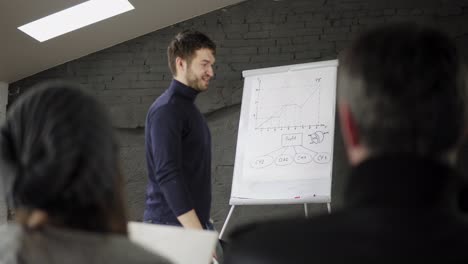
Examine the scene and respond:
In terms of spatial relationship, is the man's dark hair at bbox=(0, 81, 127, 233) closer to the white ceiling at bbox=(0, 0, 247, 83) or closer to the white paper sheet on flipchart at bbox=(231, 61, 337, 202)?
the white paper sheet on flipchart at bbox=(231, 61, 337, 202)

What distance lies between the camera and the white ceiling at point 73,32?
355 centimetres

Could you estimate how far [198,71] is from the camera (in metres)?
2.29

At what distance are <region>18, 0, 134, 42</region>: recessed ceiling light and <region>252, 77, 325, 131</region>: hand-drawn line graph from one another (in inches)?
43.0

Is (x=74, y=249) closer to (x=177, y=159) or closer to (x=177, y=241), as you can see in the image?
(x=177, y=241)

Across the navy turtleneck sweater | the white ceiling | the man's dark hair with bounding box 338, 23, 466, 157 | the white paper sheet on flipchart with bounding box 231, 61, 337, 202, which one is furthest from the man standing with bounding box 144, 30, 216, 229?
the white ceiling

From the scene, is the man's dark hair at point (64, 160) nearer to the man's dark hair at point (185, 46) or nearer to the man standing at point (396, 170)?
the man standing at point (396, 170)

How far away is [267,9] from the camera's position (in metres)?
4.24

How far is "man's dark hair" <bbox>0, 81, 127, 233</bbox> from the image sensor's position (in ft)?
2.46

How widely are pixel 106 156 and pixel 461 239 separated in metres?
0.44

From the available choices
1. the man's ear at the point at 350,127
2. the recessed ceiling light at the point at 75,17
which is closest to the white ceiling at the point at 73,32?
the recessed ceiling light at the point at 75,17

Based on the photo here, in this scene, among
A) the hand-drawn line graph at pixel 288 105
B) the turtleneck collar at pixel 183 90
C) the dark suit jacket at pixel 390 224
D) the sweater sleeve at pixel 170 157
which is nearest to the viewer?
the dark suit jacket at pixel 390 224

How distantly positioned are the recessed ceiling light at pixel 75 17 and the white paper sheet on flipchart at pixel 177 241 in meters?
2.72

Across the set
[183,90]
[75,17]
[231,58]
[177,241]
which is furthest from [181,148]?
[231,58]

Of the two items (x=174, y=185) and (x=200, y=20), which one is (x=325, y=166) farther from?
(x=200, y=20)
